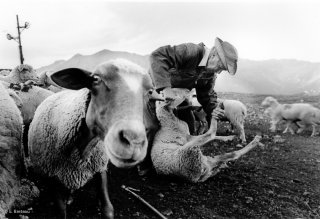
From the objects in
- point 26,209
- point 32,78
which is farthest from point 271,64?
point 26,209

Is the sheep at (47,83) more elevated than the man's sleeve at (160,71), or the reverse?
the man's sleeve at (160,71)

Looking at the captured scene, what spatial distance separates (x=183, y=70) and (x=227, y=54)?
1015mm

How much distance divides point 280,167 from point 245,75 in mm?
25233

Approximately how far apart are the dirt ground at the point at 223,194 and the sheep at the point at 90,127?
57 centimetres

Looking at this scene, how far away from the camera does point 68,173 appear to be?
3.64 metres

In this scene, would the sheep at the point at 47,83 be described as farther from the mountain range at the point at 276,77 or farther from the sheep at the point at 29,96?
the mountain range at the point at 276,77

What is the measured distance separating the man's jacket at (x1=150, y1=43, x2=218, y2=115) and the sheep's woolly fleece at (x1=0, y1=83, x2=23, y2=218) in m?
2.45

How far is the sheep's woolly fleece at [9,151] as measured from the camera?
320 cm

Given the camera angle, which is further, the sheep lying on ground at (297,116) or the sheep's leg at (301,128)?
the sheep's leg at (301,128)

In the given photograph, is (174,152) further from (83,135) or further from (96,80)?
(96,80)

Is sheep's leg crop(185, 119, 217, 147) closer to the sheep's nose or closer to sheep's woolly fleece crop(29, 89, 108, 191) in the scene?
sheep's woolly fleece crop(29, 89, 108, 191)

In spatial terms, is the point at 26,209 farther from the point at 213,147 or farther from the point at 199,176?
the point at 213,147

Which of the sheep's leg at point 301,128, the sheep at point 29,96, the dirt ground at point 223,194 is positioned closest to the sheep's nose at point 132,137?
the dirt ground at point 223,194

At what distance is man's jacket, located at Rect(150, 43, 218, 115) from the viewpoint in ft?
17.8
